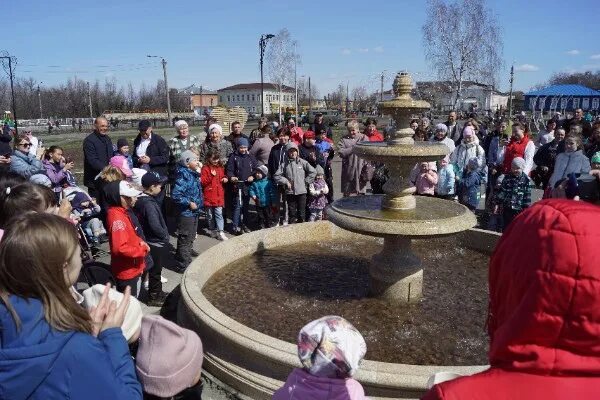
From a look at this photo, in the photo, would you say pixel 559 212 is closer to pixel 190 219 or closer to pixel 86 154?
pixel 190 219

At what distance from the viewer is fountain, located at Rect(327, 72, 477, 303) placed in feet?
15.7

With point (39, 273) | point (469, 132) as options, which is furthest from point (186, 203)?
point (469, 132)

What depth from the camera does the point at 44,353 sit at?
5.83ft

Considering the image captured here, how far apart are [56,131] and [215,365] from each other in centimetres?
4674

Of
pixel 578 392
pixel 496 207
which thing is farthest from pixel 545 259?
pixel 496 207

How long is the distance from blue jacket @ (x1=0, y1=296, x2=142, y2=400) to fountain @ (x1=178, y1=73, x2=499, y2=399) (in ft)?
6.04

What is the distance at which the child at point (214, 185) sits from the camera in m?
8.06

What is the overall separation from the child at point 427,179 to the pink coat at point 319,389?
6.31 metres

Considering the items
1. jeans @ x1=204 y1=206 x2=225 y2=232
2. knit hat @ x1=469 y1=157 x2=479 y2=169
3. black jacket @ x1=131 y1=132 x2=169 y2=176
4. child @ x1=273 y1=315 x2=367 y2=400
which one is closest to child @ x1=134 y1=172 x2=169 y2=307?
jeans @ x1=204 y1=206 x2=225 y2=232

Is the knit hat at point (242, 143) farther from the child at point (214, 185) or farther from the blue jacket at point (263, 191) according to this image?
the blue jacket at point (263, 191)

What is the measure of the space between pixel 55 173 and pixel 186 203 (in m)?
2.75

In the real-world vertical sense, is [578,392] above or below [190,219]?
above

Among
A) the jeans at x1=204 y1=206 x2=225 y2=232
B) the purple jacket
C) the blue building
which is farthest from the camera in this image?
the blue building

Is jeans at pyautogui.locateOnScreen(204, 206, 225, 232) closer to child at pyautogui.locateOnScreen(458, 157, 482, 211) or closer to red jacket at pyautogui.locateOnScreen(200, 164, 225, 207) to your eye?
red jacket at pyautogui.locateOnScreen(200, 164, 225, 207)
